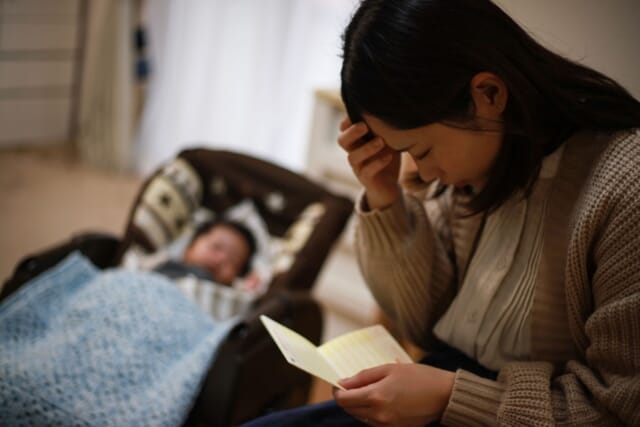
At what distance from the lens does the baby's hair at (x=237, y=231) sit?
205 centimetres

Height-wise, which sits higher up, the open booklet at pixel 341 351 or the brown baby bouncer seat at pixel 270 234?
the open booklet at pixel 341 351

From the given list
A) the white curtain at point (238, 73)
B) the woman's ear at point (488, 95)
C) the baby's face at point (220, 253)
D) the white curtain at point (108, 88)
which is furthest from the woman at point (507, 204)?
the white curtain at point (108, 88)

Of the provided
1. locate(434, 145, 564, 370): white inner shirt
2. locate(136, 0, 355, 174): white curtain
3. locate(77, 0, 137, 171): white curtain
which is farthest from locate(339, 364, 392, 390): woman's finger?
locate(77, 0, 137, 171): white curtain

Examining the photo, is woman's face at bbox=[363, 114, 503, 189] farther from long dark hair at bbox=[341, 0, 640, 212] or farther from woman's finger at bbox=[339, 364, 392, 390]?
woman's finger at bbox=[339, 364, 392, 390]

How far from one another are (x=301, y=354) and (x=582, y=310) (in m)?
0.38

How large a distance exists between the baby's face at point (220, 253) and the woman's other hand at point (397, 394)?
45.0 inches

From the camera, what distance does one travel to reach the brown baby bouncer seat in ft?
4.56

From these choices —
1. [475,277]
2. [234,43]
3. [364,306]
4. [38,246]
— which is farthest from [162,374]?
[234,43]

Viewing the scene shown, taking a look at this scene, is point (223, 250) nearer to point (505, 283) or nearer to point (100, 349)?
point (100, 349)

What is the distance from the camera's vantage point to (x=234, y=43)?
2.97m

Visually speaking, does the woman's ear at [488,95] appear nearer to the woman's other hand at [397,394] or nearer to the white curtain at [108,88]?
the woman's other hand at [397,394]

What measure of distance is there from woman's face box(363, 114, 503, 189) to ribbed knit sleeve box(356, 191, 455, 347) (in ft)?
0.41

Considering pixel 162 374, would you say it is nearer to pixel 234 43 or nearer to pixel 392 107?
pixel 392 107

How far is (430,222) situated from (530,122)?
0.91 feet
